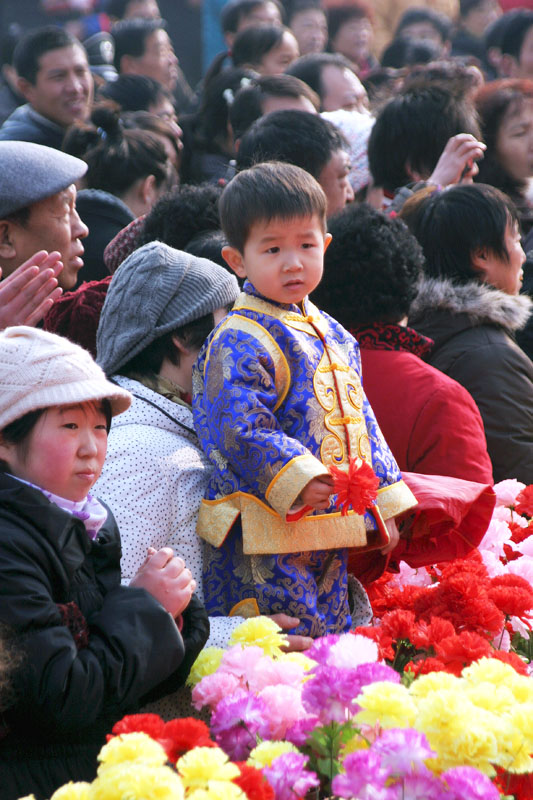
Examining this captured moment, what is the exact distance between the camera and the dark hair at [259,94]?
5727 millimetres

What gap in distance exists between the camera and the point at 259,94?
5758 millimetres

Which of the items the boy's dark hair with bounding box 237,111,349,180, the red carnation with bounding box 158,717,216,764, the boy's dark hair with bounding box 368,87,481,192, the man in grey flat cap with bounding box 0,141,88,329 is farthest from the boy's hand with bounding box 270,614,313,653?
the boy's dark hair with bounding box 368,87,481,192

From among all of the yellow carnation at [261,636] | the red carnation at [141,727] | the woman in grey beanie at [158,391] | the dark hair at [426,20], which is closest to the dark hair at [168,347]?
the woman in grey beanie at [158,391]

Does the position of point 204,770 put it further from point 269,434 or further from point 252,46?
point 252,46

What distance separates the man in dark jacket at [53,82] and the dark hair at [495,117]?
7.85 ft

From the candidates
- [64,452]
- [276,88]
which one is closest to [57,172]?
[64,452]

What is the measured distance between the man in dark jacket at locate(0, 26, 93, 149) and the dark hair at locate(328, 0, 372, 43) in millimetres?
4289

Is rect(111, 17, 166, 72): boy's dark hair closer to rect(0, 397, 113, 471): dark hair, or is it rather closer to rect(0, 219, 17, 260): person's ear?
rect(0, 219, 17, 260): person's ear

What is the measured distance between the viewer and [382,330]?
3.31 meters

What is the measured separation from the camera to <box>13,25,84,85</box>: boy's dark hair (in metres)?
6.73

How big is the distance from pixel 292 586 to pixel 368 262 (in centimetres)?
114

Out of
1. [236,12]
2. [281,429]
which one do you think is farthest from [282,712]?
[236,12]

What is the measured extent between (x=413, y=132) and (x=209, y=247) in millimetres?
2183

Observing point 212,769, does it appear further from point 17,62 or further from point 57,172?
point 17,62
